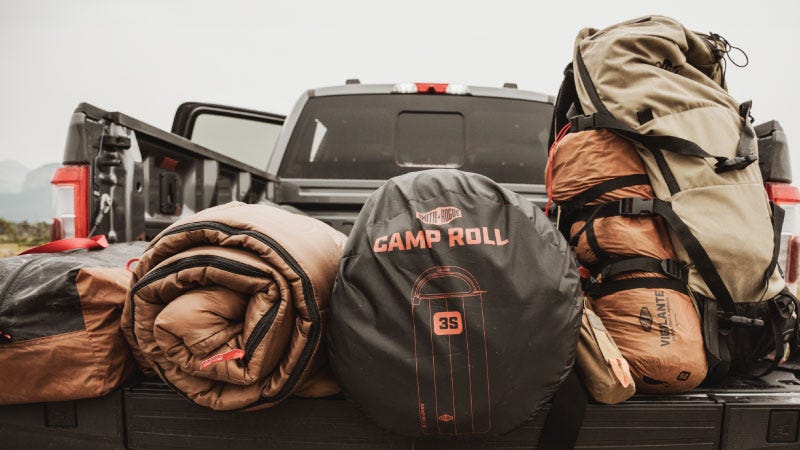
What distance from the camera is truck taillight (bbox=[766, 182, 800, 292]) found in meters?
1.97

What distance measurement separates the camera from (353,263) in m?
1.25

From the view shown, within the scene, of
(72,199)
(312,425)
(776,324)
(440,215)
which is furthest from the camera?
(72,199)

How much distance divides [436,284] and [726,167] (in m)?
0.97

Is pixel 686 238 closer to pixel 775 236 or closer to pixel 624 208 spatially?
pixel 624 208

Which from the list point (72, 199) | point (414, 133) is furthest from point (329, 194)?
point (72, 199)

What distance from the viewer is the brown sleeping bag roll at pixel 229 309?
1.16 m

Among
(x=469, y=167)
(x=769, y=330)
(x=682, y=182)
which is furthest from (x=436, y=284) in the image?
(x=469, y=167)

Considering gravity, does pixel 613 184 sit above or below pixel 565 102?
below

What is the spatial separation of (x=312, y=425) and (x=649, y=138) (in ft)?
3.95

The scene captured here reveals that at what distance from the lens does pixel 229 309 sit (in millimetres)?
1199

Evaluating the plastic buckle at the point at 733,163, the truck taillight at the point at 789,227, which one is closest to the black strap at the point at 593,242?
the plastic buckle at the point at 733,163

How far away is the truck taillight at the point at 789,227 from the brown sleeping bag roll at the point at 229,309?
1.70m

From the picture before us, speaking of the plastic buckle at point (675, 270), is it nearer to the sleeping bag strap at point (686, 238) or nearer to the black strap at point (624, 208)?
the sleeping bag strap at point (686, 238)

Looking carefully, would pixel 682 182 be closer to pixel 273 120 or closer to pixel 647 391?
pixel 647 391
